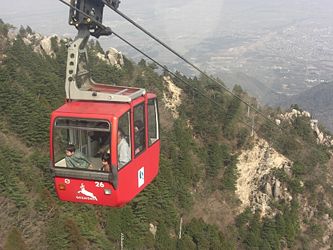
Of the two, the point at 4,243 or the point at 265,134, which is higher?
Answer: the point at 4,243

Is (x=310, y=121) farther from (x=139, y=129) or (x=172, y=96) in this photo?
(x=139, y=129)

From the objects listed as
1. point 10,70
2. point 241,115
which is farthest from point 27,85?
point 241,115

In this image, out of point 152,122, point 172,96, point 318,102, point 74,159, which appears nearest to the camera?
point 74,159

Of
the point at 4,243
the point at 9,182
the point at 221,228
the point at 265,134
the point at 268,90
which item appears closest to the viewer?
the point at 4,243

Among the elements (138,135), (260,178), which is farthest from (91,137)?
(260,178)

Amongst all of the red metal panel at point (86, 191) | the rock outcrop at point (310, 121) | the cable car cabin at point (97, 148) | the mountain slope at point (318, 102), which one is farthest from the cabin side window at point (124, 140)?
the mountain slope at point (318, 102)

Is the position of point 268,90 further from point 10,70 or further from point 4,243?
point 4,243

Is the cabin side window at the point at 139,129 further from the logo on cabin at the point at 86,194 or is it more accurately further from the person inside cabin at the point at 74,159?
the logo on cabin at the point at 86,194
